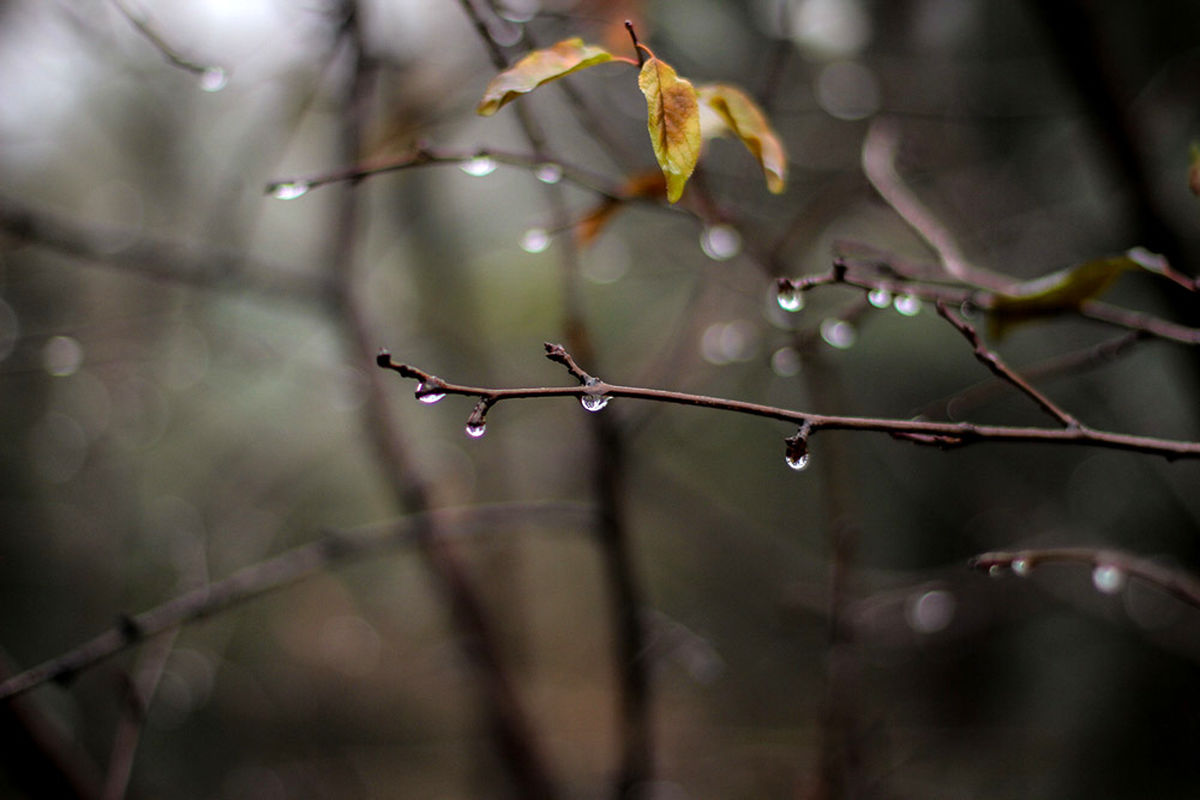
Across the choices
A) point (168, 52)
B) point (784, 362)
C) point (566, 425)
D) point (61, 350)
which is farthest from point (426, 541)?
point (566, 425)

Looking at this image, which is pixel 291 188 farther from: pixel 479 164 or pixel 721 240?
pixel 721 240

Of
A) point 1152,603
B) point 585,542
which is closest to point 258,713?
point 585,542

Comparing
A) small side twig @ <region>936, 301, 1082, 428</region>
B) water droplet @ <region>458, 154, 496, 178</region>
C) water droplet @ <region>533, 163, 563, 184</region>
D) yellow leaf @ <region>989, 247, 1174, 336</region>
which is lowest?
small side twig @ <region>936, 301, 1082, 428</region>

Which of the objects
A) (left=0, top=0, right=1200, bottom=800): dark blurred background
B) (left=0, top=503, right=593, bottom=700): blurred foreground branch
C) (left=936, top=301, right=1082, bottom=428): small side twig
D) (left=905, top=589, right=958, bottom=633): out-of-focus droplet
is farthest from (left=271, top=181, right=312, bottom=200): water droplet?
(left=905, top=589, right=958, bottom=633): out-of-focus droplet

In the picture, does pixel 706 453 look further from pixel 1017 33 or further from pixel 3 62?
pixel 3 62

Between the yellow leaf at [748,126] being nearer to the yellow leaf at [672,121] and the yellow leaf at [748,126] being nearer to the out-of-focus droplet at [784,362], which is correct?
the yellow leaf at [672,121]

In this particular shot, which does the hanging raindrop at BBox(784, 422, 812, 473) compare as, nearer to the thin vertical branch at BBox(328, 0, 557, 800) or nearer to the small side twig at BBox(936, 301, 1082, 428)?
the small side twig at BBox(936, 301, 1082, 428)

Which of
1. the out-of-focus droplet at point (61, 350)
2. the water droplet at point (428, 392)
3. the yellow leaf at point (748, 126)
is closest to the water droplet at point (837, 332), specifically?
the yellow leaf at point (748, 126)
